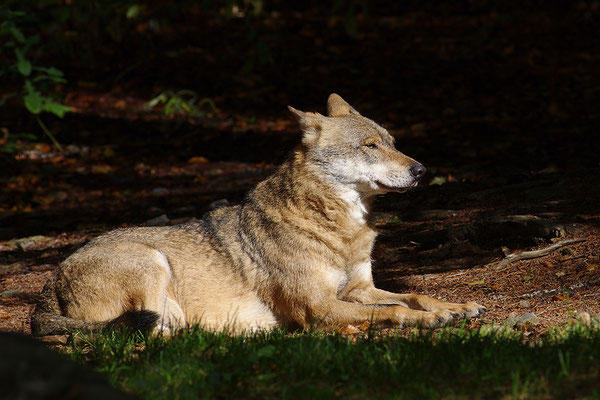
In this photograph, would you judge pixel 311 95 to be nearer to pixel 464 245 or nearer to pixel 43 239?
pixel 43 239

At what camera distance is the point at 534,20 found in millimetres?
19000

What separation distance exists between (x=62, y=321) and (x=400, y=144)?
877 cm

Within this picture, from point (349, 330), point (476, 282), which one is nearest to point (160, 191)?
point (476, 282)

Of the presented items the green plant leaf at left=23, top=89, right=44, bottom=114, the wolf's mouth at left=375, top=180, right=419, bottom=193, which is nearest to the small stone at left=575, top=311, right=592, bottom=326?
the wolf's mouth at left=375, top=180, right=419, bottom=193

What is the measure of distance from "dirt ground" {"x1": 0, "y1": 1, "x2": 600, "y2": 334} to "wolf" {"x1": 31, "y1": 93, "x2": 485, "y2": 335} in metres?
0.64

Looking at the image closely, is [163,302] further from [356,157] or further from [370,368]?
[370,368]

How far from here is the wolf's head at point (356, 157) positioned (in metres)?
6.51

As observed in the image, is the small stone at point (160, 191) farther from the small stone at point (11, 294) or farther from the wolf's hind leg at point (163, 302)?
the wolf's hind leg at point (163, 302)

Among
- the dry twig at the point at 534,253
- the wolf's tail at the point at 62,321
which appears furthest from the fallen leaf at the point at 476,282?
the wolf's tail at the point at 62,321

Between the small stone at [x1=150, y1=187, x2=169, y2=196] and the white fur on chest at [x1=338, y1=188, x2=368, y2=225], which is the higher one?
the white fur on chest at [x1=338, y1=188, x2=368, y2=225]

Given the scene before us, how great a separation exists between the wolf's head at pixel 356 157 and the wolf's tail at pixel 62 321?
2016 millimetres

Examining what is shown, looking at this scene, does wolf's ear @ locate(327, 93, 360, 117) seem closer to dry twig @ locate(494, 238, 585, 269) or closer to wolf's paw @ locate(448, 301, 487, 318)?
dry twig @ locate(494, 238, 585, 269)

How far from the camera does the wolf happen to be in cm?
623

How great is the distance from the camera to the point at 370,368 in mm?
4176
